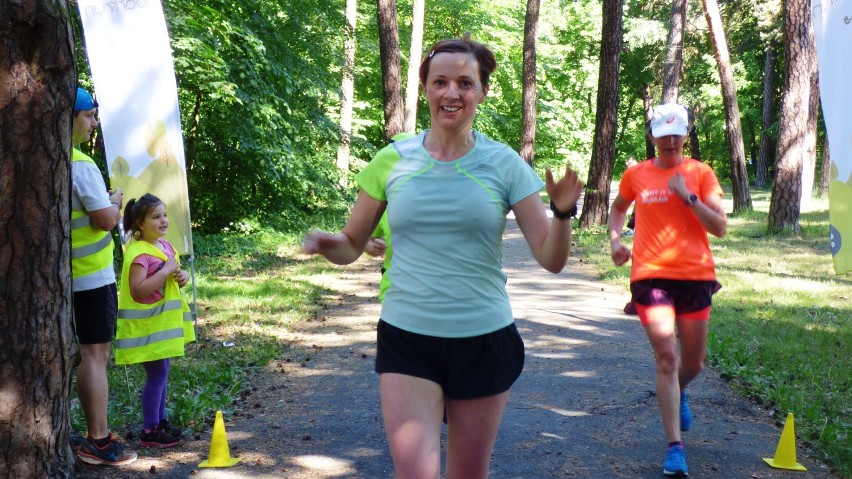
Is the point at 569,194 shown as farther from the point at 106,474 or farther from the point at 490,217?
the point at 106,474

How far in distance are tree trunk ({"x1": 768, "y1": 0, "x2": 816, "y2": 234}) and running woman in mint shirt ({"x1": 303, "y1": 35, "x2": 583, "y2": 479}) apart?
711 inches

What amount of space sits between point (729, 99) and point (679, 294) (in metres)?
23.1

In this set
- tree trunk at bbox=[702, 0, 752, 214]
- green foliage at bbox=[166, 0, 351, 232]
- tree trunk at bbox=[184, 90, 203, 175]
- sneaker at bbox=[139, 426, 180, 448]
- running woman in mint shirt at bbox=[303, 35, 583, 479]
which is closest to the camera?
running woman in mint shirt at bbox=[303, 35, 583, 479]

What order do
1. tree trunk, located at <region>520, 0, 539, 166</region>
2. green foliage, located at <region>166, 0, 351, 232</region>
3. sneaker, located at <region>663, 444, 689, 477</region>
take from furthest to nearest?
tree trunk, located at <region>520, 0, 539, 166</region> → green foliage, located at <region>166, 0, 351, 232</region> → sneaker, located at <region>663, 444, 689, 477</region>

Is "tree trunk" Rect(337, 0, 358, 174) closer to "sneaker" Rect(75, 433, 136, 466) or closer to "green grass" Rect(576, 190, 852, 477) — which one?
"green grass" Rect(576, 190, 852, 477)

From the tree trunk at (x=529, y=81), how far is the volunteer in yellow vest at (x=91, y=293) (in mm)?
27407

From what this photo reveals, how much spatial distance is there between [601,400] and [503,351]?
416cm

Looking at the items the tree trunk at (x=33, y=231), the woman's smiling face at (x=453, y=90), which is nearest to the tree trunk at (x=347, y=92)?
the tree trunk at (x=33, y=231)

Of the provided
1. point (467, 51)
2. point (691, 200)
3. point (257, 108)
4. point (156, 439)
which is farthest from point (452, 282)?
point (257, 108)

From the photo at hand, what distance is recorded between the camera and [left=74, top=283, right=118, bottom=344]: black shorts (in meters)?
5.66

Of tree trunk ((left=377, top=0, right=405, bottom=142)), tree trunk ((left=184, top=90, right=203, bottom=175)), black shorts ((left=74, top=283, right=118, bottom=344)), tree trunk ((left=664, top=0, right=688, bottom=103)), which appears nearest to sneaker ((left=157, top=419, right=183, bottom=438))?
black shorts ((left=74, top=283, right=118, bottom=344))

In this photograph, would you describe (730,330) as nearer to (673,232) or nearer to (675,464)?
(673,232)

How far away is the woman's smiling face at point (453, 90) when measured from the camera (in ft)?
11.6

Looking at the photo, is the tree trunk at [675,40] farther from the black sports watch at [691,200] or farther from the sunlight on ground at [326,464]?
the sunlight on ground at [326,464]
